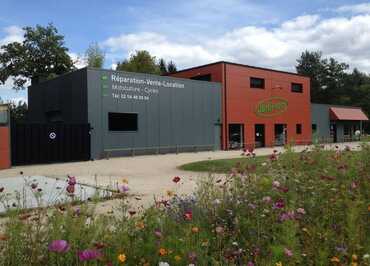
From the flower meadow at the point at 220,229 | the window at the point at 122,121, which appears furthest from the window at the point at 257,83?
the flower meadow at the point at 220,229

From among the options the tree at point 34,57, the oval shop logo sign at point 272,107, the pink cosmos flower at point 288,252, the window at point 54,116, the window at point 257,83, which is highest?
the tree at point 34,57

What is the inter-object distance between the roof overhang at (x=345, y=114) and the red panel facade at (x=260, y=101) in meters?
6.15

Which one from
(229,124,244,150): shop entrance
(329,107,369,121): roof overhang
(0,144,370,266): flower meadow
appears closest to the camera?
(0,144,370,266): flower meadow

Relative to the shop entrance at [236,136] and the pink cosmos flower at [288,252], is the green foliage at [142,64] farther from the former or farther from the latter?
the pink cosmos flower at [288,252]

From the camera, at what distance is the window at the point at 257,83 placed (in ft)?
125

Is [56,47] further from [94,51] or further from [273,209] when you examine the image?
[273,209]

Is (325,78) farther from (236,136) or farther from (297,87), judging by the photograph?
(236,136)

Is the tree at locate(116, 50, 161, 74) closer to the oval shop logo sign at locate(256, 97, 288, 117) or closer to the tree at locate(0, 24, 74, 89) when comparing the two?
the tree at locate(0, 24, 74, 89)

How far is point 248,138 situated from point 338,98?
4806 centimetres

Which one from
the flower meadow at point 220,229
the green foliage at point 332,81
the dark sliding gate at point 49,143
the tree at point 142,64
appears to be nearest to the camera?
the flower meadow at point 220,229

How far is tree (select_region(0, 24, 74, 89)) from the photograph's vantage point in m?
49.8

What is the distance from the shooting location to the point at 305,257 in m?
3.48

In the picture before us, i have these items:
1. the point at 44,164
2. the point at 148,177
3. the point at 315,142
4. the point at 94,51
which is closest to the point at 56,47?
Answer: the point at 94,51

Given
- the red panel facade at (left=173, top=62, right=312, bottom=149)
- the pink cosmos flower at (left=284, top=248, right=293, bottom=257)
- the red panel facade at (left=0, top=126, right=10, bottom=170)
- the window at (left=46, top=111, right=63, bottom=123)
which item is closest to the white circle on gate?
the red panel facade at (left=0, top=126, right=10, bottom=170)
